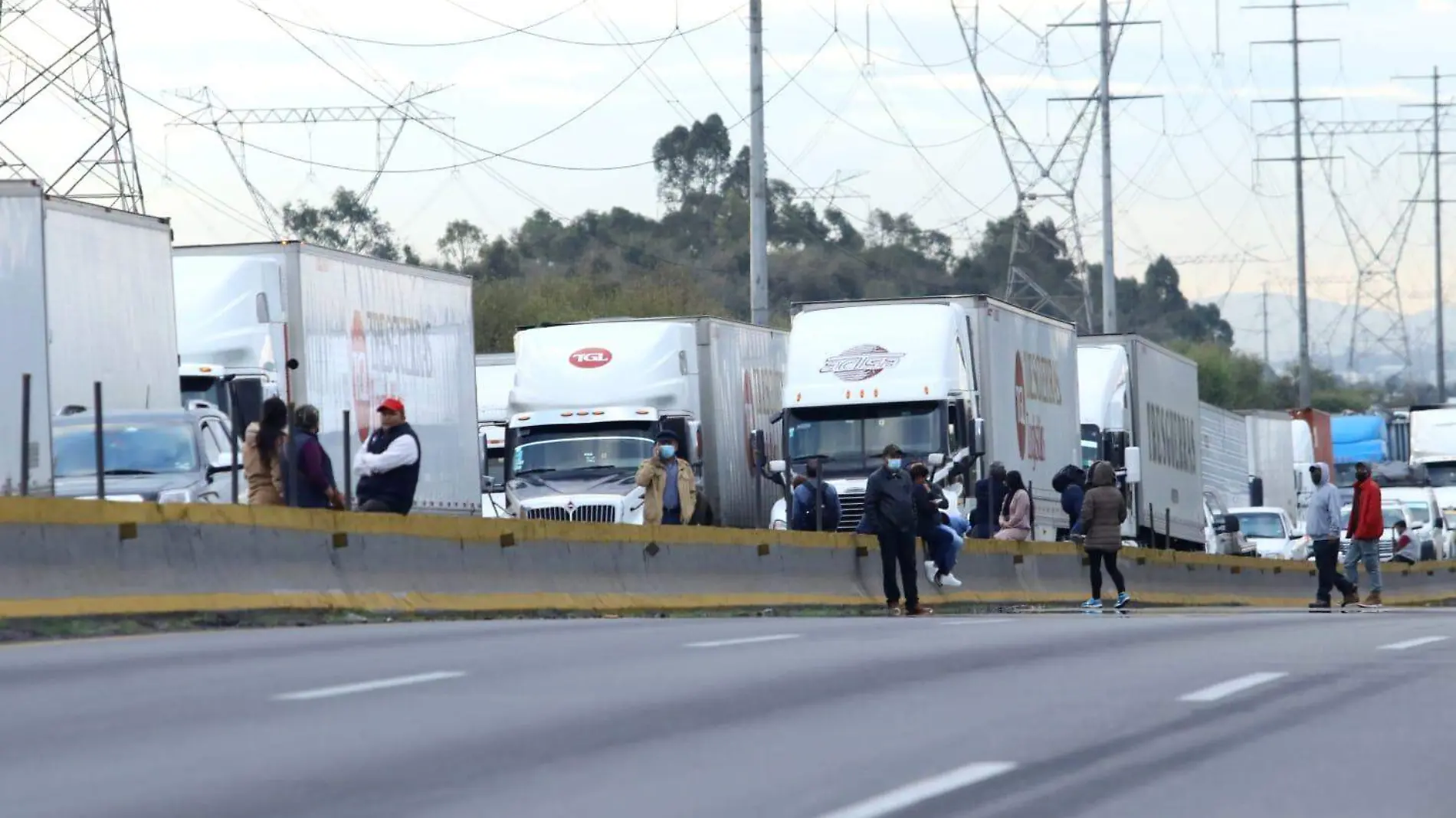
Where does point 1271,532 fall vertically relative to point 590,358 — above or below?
below

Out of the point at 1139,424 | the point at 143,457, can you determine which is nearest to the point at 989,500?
the point at 1139,424

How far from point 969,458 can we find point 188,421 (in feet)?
36.3

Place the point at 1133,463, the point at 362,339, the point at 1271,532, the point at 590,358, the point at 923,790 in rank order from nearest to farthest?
the point at 923,790, the point at 362,339, the point at 590,358, the point at 1133,463, the point at 1271,532

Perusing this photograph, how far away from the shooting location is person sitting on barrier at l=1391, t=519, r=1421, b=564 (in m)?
51.2

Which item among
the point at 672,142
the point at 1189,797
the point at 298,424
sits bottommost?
the point at 1189,797

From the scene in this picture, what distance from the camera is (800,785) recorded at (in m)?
8.19

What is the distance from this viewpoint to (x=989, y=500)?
31969 mm

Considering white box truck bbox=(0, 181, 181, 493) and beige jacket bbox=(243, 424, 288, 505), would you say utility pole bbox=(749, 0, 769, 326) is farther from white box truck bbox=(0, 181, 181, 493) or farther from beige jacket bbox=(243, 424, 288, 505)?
beige jacket bbox=(243, 424, 288, 505)

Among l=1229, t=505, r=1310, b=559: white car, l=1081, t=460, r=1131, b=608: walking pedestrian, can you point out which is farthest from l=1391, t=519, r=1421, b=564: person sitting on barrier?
l=1081, t=460, r=1131, b=608: walking pedestrian

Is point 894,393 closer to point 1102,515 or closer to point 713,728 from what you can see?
point 1102,515

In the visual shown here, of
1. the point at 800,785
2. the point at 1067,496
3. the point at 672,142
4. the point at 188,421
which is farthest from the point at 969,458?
the point at 672,142

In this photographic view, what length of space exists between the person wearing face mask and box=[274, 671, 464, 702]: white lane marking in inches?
583

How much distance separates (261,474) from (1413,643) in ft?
29.4

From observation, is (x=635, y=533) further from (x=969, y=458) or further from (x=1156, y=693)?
(x=1156, y=693)
